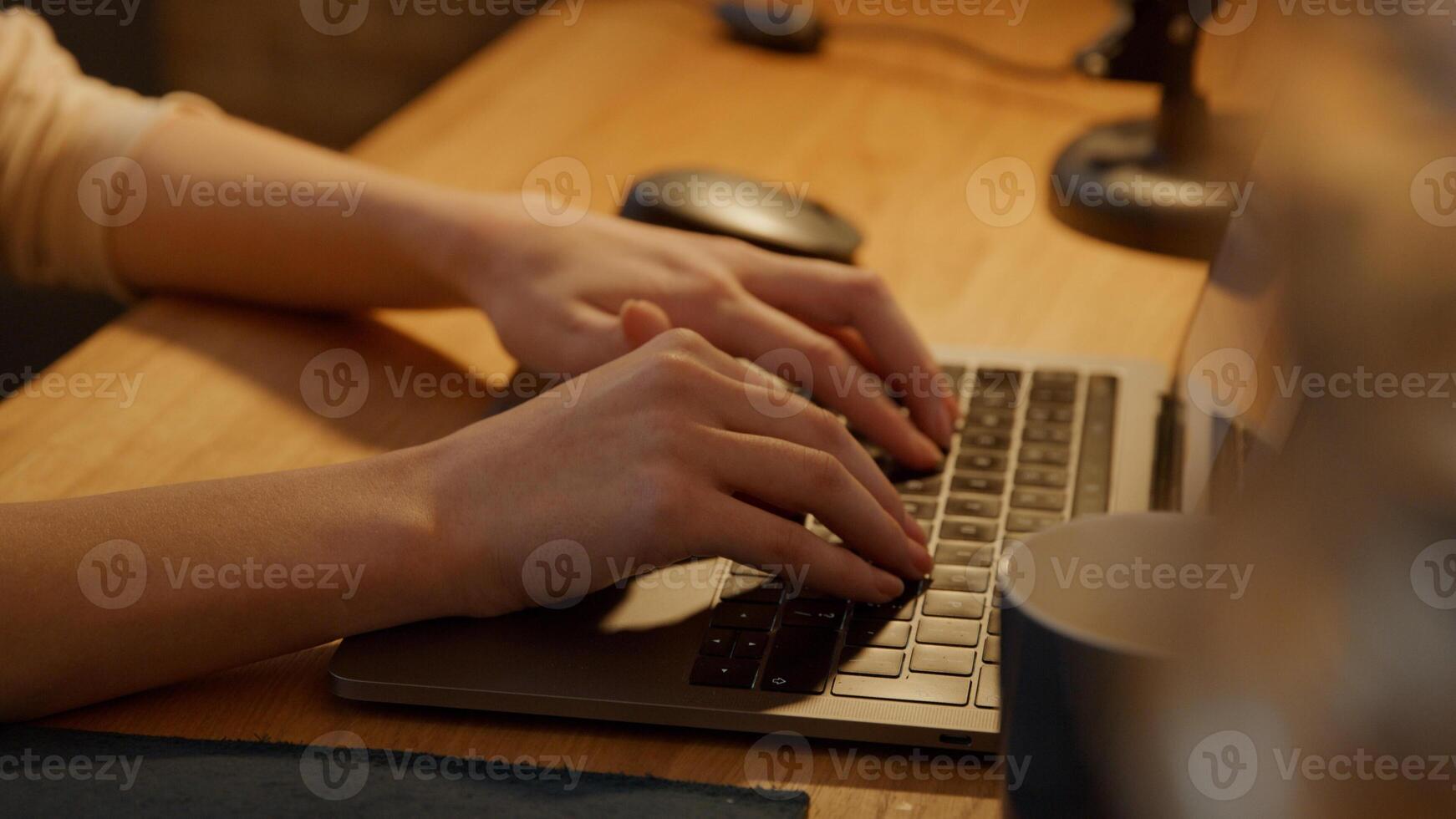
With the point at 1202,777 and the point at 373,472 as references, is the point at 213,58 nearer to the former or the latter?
the point at 373,472

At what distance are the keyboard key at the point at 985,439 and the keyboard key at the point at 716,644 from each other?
0.68ft

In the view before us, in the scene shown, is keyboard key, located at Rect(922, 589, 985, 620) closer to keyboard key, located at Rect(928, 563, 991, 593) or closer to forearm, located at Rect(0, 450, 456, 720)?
keyboard key, located at Rect(928, 563, 991, 593)

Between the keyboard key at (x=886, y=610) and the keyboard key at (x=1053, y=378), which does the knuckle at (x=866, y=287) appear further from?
the keyboard key at (x=886, y=610)

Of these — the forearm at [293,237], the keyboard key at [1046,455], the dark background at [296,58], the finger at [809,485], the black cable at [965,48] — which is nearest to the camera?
the finger at [809,485]

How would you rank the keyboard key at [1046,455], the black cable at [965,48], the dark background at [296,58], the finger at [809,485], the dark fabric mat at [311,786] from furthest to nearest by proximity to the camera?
the dark background at [296,58], the black cable at [965,48], the keyboard key at [1046,455], the finger at [809,485], the dark fabric mat at [311,786]

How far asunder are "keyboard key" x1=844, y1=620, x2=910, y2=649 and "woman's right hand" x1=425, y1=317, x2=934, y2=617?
0.04ft

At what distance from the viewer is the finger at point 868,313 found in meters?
0.68

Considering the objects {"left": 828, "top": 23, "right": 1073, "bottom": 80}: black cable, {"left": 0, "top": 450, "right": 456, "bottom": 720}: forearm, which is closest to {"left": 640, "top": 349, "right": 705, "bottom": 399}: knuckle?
{"left": 0, "top": 450, "right": 456, "bottom": 720}: forearm

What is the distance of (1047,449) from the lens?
2.18ft

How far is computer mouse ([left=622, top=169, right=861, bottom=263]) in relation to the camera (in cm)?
81

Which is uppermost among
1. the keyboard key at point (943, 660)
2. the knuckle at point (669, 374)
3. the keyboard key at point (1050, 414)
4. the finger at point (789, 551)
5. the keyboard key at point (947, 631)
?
the knuckle at point (669, 374)

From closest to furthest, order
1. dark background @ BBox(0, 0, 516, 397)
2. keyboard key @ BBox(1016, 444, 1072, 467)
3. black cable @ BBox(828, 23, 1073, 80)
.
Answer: keyboard key @ BBox(1016, 444, 1072, 467), black cable @ BBox(828, 23, 1073, 80), dark background @ BBox(0, 0, 516, 397)

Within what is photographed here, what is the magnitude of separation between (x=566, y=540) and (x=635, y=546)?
0.09 ft

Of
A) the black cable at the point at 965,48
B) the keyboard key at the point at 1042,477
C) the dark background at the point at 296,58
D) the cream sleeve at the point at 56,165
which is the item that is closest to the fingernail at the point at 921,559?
the keyboard key at the point at 1042,477
